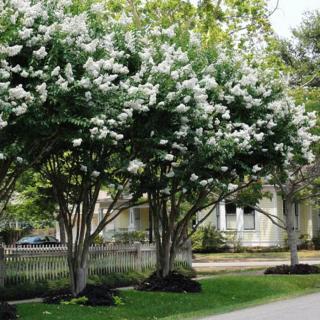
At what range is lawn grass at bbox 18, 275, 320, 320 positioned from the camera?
13461 millimetres

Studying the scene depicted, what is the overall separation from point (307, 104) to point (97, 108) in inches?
514

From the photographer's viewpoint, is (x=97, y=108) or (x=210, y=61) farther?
(x=210, y=61)

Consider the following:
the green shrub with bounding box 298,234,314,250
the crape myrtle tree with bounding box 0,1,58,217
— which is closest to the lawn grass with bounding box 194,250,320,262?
the green shrub with bounding box 298,234,314,250

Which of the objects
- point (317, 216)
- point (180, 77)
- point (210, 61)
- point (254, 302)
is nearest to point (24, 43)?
point (180, 77)

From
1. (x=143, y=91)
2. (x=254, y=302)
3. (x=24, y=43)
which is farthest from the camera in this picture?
(x=254, y=302)

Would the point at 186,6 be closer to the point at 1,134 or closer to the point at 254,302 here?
the point at 254,302

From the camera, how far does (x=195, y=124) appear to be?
47.4 feet

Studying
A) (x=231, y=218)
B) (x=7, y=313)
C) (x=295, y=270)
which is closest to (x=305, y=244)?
(x=231, y=218)

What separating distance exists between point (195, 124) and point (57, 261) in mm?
6573

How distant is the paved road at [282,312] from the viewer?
12.9m

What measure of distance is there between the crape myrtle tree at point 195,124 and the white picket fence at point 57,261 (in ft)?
7.49

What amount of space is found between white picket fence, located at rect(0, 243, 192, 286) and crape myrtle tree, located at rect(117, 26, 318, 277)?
7.49 ft

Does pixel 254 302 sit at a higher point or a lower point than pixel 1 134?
lower

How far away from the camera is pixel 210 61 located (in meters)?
16.5
